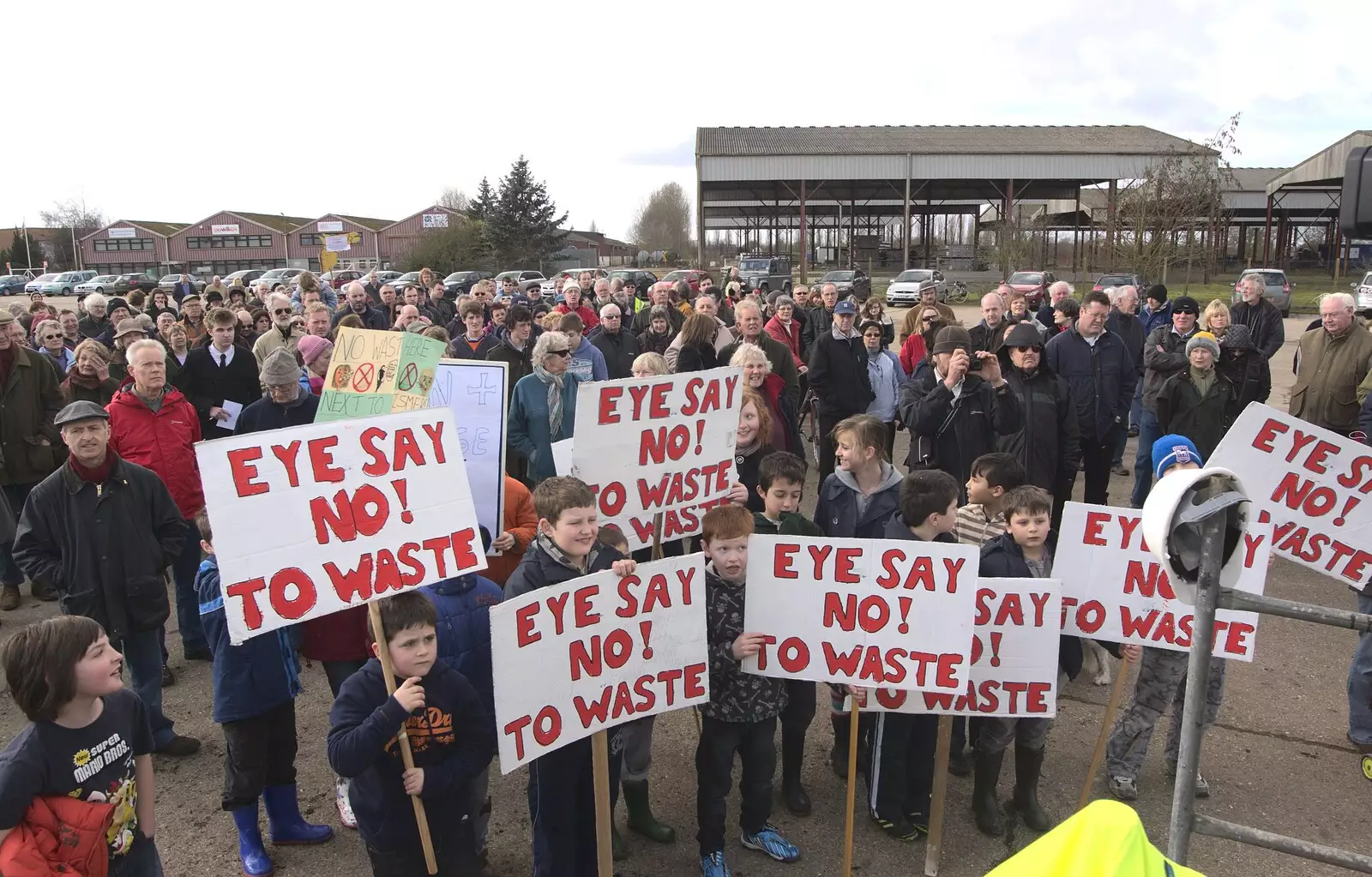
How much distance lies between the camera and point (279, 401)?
547 cm

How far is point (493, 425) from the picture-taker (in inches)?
197

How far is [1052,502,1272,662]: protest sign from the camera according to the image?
3932mm

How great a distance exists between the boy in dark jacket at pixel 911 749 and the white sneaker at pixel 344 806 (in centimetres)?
239

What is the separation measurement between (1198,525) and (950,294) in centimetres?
3628

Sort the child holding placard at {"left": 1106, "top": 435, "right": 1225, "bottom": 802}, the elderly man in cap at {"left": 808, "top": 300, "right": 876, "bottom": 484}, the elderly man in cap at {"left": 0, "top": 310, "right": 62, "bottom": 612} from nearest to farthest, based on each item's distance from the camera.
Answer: the child holding placard at {"left": 1106, "top": 435, "right": 1225, "bottom": 802}
the elderly man in cap at {"left": 0, "top": 310, "right": 62, "bottom": 612}
the elderly man in cap at {"left": 808, "top": 300, "right": 876, "bottom": 484}

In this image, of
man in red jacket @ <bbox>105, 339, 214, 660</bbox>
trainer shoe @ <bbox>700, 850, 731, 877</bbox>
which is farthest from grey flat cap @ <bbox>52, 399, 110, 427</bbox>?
trainer shoe @ <bbox>700, 850, 731, 877</bbox>

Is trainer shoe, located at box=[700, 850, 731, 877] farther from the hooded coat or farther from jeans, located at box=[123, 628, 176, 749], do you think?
the hooded coat

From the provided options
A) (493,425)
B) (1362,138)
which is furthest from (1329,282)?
(493,425)

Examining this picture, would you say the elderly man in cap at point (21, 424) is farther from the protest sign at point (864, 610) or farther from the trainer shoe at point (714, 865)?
the protest sign at point (864, 610)

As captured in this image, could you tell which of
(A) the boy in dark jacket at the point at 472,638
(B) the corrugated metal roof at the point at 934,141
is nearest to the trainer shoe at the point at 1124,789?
(A) the boy in dark jacket at the point at 472,638

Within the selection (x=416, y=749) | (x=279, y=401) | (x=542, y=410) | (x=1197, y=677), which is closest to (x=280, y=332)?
(x=279, y=401)

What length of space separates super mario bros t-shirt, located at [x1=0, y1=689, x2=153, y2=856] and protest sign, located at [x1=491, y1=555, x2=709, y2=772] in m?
1.20

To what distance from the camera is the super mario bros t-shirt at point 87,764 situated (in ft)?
8.66

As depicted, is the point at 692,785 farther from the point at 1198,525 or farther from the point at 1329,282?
the point at 1329,282
